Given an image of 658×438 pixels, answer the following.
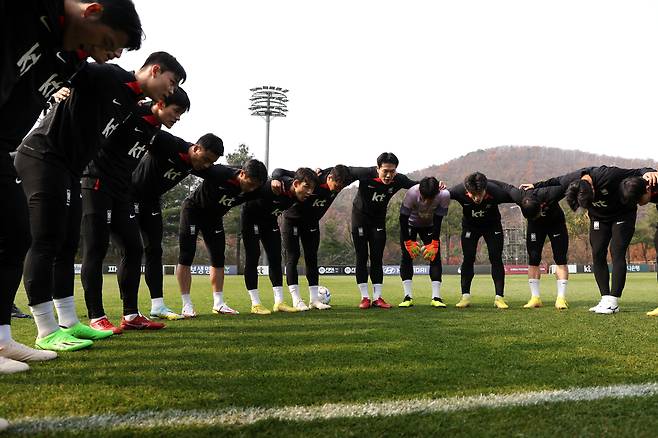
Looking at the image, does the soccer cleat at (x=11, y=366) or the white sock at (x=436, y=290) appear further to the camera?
the white sock at (x=436, y=290)

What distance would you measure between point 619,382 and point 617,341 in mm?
1467

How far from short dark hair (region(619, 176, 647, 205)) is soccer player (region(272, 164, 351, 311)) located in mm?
3342

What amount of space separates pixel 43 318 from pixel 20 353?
0.55 metres

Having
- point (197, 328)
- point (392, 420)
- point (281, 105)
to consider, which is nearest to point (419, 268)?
point (281, 105)

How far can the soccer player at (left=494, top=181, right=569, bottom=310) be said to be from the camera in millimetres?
6863

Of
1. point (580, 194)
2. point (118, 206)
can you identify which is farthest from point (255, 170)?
point (580, 194)

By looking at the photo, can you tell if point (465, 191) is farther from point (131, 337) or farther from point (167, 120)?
point (131, 337)

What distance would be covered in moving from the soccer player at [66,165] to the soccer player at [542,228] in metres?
4.89

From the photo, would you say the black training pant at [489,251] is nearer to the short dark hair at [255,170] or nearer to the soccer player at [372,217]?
the soccer player at [372,217]

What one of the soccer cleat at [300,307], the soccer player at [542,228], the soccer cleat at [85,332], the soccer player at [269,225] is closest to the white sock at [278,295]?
the soccer player at [269,225]

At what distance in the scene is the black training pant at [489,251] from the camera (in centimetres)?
753

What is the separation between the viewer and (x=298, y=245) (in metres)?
7.58

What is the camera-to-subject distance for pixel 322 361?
10.1 feet

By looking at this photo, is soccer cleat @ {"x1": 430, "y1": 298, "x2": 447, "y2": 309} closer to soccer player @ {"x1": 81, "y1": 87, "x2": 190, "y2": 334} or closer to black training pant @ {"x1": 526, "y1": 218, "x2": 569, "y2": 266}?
black training pant @ {"x1": 526, "y1": 218, "x2": 569, "y2": 266}
